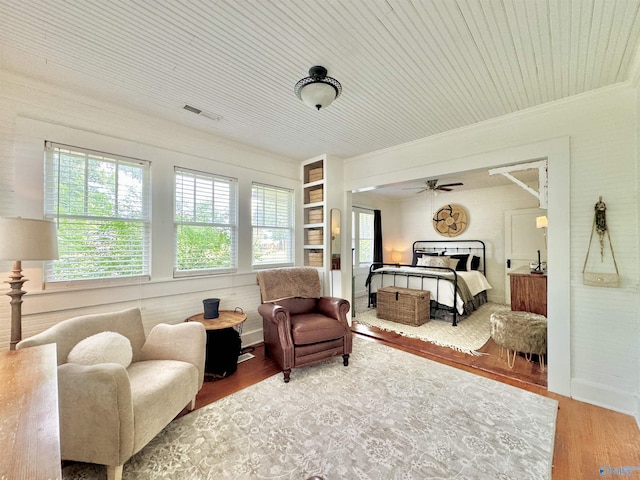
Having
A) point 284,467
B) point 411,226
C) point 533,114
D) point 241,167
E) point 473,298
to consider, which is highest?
point 533,114

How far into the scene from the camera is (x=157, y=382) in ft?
5.67

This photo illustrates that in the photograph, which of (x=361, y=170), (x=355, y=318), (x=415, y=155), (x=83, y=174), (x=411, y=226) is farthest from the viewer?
(x=411, y=226)

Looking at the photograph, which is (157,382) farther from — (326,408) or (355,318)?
(355,318)

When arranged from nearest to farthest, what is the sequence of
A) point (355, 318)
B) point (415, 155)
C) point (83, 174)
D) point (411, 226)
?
1. point (83, 174)
2. point (415, 155)
3. point (355, 318)
4. point (411, 226)

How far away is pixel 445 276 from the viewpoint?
445 centimetres

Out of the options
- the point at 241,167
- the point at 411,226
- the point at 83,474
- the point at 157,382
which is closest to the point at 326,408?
the point at 157,382

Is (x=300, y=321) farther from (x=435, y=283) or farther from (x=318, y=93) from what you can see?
(x=435, y=283)

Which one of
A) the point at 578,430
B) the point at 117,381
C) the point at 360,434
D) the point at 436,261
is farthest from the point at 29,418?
the point at 436,261

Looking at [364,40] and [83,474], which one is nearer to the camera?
[83,474]

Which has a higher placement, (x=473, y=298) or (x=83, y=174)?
(x=83, y=174)

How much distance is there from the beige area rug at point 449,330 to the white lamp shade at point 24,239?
12.7 ft

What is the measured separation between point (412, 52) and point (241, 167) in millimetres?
2434

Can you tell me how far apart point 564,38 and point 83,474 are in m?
4.01

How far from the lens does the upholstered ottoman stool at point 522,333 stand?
110 inches
